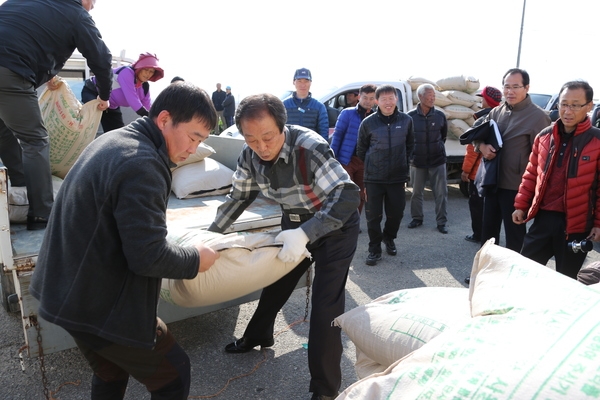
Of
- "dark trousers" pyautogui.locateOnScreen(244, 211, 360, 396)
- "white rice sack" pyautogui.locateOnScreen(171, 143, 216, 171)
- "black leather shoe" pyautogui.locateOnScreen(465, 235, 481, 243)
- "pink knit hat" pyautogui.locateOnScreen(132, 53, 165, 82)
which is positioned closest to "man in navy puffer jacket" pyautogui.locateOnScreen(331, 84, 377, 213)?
"black leather shoe" pyautogui.locateOnScreen(465, 235, 481, 243)

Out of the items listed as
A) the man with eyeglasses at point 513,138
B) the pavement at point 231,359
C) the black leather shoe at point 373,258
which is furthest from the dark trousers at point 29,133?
the man with eyeglasses at point 513,138

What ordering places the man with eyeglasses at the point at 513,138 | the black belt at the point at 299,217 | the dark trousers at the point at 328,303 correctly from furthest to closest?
the man with eyeglasses at the point at 513,138
the black belt at the point at 299,217
the dark trousers at the point at 328,303

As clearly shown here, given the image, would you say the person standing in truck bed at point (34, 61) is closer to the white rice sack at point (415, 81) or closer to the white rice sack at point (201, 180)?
the white rice sack at point (201, 180)

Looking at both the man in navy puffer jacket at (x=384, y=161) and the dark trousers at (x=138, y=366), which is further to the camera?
the man in navy puffer jacket at (x=384, y=161)

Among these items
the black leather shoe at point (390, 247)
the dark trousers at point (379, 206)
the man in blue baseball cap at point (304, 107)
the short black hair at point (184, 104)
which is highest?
the short black hair at point (184, 104)

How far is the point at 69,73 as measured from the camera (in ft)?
19.1

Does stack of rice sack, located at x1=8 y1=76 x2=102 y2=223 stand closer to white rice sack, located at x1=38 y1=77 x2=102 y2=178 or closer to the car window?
white rice sack, located at x1=38 y1=77 x2=102 y2=178

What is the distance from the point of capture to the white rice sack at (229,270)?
2.18 m

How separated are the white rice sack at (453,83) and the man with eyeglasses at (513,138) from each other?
4622mm

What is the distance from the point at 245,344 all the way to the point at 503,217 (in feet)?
7.79

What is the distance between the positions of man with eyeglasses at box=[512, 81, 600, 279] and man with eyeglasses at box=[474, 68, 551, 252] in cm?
47

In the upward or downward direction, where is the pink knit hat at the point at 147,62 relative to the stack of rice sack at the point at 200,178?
upward

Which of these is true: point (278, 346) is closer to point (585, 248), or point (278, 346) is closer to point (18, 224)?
point (18, 224)

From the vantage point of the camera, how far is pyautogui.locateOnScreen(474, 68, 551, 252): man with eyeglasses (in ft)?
12.1
